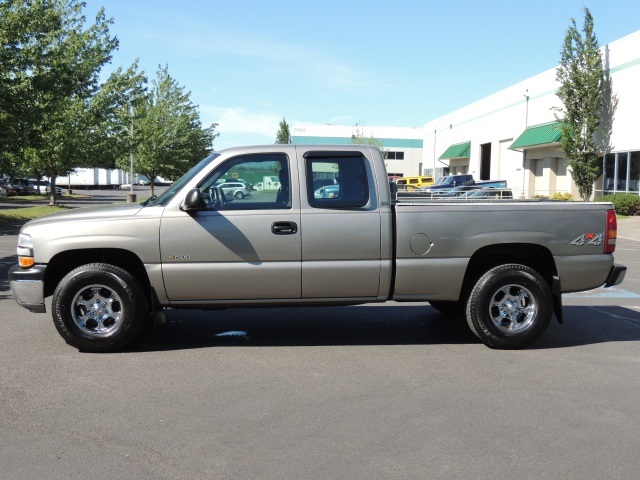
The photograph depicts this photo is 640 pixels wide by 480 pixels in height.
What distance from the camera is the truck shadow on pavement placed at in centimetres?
693

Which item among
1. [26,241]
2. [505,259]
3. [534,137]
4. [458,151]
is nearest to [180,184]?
[26,241]

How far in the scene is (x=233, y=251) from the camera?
6.26 m

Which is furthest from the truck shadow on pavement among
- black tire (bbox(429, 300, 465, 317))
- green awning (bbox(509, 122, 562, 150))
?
green awning (bbox(509, 122, 562, 150))

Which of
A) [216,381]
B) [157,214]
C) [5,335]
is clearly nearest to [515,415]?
[216,381]

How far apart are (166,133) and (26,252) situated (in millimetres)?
38092

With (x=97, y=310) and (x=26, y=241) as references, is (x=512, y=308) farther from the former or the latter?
(x=26, y=241)

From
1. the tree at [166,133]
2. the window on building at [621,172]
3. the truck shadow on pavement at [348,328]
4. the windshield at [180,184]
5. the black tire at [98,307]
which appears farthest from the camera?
the tree at [166,133]

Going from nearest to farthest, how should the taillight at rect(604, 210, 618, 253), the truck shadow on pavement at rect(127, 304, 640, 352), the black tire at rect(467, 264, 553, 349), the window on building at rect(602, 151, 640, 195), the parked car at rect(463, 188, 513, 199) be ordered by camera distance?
the black tire at rect(467, 264, 553, 349) → the taillight at rect(604, 210, 618, 253) → the truck shadow on pavement at rect(127, 304, 640, 352) → the parked car at rect(463, 188, 513, 199) → the window on building at rect(602, 151, 640, 195)

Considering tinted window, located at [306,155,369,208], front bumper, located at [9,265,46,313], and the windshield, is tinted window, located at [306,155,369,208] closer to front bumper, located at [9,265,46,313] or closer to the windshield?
the windshield

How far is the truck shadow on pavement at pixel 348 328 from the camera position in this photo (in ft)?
22.7

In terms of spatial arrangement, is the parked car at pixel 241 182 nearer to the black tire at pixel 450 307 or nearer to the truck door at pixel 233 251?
the truck door at pixel 233 251

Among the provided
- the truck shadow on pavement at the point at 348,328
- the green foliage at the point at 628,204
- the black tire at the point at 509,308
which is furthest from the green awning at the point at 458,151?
the black tire at the point at 509,308

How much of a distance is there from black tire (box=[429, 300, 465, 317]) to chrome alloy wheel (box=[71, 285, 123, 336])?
3.74 m

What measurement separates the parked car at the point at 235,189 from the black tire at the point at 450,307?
9.39 ft
